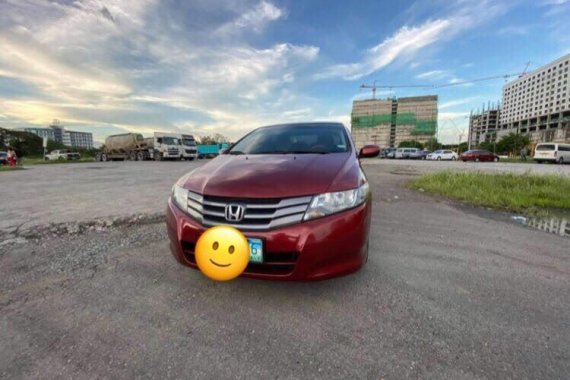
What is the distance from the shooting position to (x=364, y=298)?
195 cm

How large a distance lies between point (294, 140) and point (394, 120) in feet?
266

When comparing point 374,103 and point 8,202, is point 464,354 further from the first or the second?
point 374,103

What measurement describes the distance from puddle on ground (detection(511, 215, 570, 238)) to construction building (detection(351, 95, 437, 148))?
72.5 meters

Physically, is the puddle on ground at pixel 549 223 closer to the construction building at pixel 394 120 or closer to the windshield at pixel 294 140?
the windshield at pixel 294 140

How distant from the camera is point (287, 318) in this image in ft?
5.71

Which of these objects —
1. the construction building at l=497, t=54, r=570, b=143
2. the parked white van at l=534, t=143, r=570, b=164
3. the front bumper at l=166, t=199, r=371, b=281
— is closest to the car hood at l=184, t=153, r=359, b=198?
the front bumper at l=166, t=199, r=371, b=281

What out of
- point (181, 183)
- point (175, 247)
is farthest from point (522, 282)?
point (181, 183)

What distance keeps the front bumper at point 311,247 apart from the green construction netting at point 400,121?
8082cm

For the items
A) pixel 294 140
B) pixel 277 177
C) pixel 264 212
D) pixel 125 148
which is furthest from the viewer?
pixel 125 148

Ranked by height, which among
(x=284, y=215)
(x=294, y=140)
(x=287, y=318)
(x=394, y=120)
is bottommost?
(x=287, y=318)

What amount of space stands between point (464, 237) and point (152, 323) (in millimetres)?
3454

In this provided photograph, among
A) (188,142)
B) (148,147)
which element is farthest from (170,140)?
(148,147)

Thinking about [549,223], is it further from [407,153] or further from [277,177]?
[407,153]

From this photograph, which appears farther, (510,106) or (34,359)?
(510,106)
